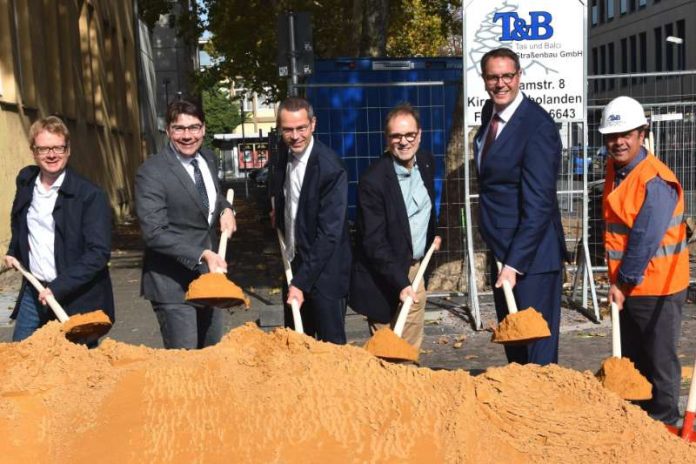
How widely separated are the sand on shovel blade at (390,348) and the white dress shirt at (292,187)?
3.32 ft

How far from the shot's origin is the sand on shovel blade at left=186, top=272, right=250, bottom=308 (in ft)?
15.1

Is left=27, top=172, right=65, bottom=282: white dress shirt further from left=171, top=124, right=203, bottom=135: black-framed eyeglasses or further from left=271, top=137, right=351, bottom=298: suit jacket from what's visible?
left=271, top=137, right=351, bottom=298: suit jacket

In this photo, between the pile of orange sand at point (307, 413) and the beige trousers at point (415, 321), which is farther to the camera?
the beige trousers at point (415, 321)

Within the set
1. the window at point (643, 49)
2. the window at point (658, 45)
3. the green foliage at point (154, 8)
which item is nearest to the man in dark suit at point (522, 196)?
the green foliage at point (154, 8)

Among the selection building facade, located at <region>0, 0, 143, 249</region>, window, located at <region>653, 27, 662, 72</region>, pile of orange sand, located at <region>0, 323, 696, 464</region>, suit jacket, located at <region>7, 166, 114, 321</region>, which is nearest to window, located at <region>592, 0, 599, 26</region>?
window, located at <region>653, 27, 662, 72</region>

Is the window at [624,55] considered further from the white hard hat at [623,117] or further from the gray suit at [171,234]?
the gray suit at [171,234]

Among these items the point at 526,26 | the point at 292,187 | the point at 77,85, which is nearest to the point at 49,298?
the point at 292,187

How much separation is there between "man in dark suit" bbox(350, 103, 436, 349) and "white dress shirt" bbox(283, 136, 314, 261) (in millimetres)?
341

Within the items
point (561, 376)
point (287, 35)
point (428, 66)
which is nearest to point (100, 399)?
point (561, 376)

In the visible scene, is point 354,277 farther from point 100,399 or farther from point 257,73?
point 257,73

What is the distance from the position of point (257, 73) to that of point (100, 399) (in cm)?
2679

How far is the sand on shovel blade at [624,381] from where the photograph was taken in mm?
3855

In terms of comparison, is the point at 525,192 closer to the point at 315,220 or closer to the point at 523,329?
the point at 523,329

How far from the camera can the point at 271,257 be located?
14.4 m
